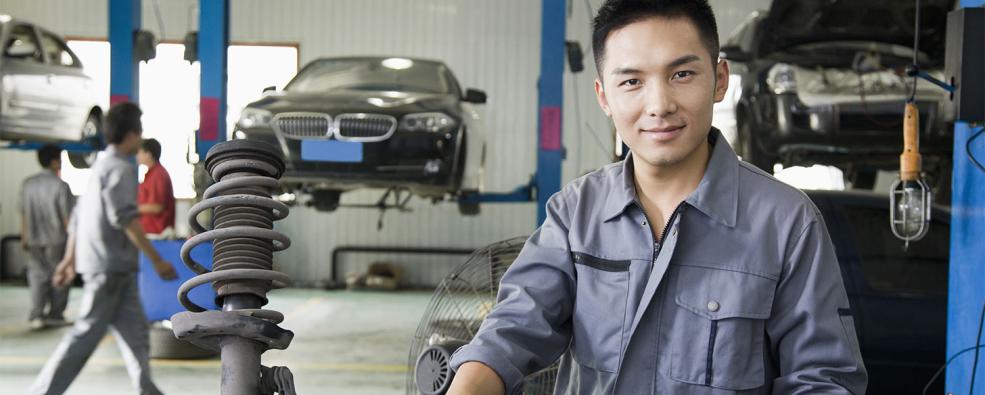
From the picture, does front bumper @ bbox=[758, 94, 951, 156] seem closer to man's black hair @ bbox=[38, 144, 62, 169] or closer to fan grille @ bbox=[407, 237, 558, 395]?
fan grille @ bbox=[407, 237, 558, 395]

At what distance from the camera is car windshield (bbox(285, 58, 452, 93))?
292 inches

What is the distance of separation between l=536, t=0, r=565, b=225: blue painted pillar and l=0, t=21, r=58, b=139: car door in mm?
4249

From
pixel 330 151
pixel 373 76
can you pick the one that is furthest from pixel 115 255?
pixel 373 76

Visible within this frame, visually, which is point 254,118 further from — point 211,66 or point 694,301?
point 694,301

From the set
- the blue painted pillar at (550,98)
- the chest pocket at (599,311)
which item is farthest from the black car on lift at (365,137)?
the chest pocket at (599,311)

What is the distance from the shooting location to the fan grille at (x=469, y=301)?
2496 mm

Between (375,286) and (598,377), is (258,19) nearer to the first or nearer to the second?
(375,286)

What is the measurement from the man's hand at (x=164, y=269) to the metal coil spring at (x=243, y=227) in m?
4.17

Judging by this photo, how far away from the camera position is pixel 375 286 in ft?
38.4

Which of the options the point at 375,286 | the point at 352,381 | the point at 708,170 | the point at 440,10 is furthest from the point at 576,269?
the point at 440,10

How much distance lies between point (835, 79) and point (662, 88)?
5.40m

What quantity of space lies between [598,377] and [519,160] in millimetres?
11188

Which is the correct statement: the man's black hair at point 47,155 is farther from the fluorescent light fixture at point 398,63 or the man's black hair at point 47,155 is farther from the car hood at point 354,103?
the fluorescent light fixture at point 398,63

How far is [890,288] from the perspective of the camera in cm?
430
